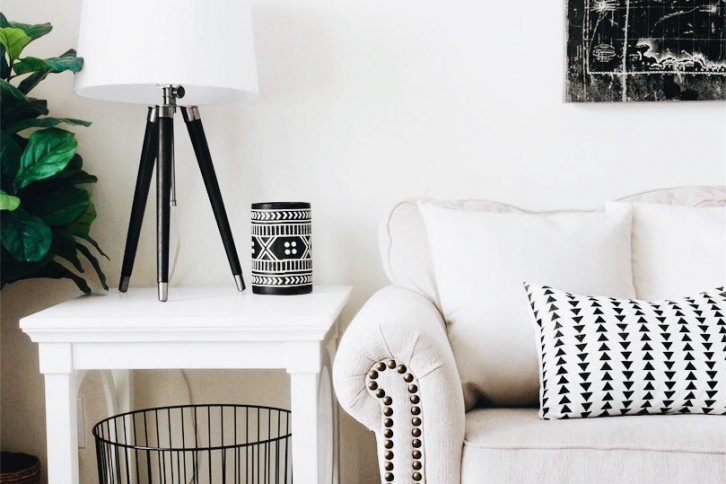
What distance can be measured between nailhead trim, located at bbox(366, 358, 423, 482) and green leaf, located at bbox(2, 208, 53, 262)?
34.1 inches

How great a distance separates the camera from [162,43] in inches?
68.0

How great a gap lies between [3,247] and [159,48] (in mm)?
620

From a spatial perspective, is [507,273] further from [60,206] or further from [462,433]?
[60,206]

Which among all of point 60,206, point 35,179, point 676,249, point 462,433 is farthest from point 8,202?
point 676,249

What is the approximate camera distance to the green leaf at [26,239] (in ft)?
5.90

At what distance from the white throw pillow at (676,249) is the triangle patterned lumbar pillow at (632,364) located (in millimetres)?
247

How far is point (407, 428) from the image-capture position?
4.53 feet

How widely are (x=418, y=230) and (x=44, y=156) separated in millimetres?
884

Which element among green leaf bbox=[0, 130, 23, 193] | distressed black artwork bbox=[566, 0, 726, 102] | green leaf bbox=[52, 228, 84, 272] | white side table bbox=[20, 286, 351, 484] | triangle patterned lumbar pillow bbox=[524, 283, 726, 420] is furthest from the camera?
distressed black artwork bbox=[566, 0, 726, 102]

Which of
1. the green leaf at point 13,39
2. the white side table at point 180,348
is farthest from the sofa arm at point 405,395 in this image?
the green leaf at point 13,39

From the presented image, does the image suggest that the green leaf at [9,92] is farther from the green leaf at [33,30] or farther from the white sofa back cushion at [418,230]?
the white sofa back cushion at [418,230]

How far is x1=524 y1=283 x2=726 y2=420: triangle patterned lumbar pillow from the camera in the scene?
147 centimetres

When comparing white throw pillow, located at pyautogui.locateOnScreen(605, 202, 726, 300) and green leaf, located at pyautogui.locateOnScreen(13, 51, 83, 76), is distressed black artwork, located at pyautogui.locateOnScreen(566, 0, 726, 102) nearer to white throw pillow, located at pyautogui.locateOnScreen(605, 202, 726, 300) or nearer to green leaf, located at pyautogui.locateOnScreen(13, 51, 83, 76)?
white throw pillow, located at pyautogui.locateOnScreen(605, 202, 726, 300)

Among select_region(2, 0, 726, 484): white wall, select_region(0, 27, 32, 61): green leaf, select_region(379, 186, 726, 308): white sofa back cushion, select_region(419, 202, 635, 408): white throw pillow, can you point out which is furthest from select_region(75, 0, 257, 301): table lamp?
select_region(419, 202, 635, 408): white throw pillow
